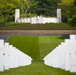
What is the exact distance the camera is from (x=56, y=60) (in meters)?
11.5

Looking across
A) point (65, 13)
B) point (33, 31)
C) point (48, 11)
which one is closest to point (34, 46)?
point (33, 31)

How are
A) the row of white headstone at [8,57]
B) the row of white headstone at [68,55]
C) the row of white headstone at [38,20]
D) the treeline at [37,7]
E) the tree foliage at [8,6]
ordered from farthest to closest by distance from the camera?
1. the treeline at [37,7]
2. the tree foliage at [8,6]
3. the row of white headstone at [38,20]
4. the row of white headstone at [8,57]
5. the row of white headstone at [68,55]

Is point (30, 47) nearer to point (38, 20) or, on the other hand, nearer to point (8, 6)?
point (38, 20)

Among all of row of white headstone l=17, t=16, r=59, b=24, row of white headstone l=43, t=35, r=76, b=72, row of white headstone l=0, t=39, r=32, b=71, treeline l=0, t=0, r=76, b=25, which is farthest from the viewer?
treeline l=0, t=0, r=76, b=25

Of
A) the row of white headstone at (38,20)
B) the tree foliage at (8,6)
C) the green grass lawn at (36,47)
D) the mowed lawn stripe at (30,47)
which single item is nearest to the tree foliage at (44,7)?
the tree foliage at (8,6)

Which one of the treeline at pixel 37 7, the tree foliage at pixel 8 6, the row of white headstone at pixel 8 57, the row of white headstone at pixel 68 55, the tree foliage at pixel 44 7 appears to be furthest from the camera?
the tree foliage at pixel 44 7

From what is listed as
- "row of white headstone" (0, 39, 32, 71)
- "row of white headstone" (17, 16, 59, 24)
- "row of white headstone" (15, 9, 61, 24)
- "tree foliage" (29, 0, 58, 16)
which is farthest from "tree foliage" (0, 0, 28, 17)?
"row of white headstone" (0, 39, 32, 71)

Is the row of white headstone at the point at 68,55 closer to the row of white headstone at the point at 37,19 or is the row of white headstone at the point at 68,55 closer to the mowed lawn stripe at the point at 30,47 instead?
the mowed lawn stripe at the point at 30,47

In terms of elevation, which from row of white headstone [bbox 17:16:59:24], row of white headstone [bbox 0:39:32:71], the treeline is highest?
row of white headstone [bbox 0:39:32:71]

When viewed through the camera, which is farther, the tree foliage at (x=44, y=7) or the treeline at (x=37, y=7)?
the tree foliage at (x=44, y=7)

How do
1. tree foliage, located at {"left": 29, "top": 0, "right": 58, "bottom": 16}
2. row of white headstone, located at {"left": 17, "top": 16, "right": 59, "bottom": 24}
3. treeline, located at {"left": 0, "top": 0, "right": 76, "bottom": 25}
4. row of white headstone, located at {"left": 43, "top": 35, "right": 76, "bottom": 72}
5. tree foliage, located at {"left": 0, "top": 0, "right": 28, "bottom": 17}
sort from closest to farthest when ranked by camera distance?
row of white headstone, located at {"left": 43, "top": 35, "right": 76, "bottom": 72} < row of white headstone, located at {"left": 17, "top": 16, "right": 59, "bottom": 24} < tree foliage, located at {"left": 0, "top": 0, "right": 28, "bottom": 17} < treeline, located at {"left": 0, "top": 0, "right": 76, "bottom": 25} < tree foliage, located at {"left": 29, "top": 0, "right": 58, "bottom": 16}

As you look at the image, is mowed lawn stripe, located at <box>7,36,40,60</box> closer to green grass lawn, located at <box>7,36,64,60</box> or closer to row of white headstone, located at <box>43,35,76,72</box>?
green grass lawn, located at <box>7,36,64,60</box>

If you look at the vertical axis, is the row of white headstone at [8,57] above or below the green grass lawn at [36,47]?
above

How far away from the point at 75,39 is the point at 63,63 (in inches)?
48.6
